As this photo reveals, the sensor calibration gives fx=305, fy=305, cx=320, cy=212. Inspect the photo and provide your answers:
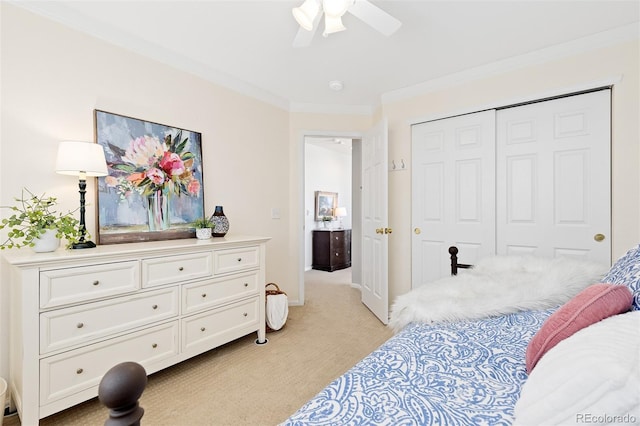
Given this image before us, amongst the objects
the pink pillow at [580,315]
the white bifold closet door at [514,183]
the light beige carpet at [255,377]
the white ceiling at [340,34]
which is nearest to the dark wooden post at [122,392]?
the pink pillow at [580,315]

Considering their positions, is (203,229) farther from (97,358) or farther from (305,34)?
(305,34)

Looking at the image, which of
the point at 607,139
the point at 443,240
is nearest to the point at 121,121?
the point at 443,240

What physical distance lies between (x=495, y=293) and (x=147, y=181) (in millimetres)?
2423

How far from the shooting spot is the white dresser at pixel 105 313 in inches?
58.9

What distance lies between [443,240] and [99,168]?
2897 millimetres

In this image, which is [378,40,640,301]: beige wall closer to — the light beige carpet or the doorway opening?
the light beige carpet

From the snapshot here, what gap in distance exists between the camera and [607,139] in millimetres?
2273

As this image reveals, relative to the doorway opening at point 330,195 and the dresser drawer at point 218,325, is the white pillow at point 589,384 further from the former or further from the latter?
the doorway opening at point 330,195

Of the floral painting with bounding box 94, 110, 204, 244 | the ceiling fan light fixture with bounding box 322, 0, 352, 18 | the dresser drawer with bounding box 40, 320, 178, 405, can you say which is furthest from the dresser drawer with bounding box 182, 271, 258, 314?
the ceiling fan light fixture with bounding box 322, 0, 352, 18

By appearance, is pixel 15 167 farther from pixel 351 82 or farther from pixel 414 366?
pixel 351 82

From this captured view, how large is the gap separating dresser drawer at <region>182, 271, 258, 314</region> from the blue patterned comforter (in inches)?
59.9

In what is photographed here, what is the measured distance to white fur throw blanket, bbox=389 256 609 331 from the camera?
1358mm

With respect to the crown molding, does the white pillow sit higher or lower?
lower

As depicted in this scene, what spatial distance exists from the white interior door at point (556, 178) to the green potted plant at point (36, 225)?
10.5 feet
